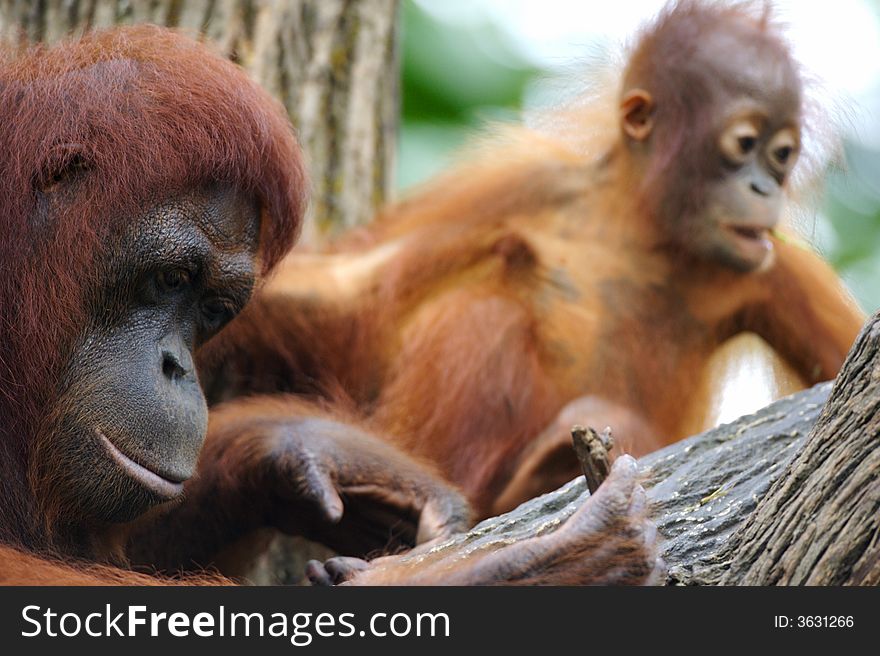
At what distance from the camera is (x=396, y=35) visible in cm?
506

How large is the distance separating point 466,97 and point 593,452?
5.51 m

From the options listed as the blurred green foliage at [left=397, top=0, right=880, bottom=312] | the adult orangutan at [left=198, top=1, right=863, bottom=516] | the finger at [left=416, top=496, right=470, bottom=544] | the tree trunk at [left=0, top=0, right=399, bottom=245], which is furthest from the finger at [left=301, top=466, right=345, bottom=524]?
the blurred green foliage at [left=397, top=0, right=880, bottom=312]

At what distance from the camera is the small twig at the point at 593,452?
2.33 metres

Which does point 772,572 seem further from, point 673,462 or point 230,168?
point 230,168

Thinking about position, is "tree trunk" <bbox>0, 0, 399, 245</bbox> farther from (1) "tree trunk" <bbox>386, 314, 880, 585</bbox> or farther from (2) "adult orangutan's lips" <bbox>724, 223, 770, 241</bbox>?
(1) "tree trunk" <bbox>386, 314, 880, 585</bbox>

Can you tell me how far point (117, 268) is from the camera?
267 centimetres

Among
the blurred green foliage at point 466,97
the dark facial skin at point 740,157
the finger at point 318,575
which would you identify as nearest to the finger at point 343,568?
the finger at point 318,575

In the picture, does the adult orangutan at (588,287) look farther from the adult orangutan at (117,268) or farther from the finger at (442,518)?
the adult orangutan at (117,268)

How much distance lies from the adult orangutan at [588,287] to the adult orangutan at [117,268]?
1.21m

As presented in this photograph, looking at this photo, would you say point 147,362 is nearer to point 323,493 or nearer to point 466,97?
point 323,493

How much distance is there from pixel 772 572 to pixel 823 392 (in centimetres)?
111
